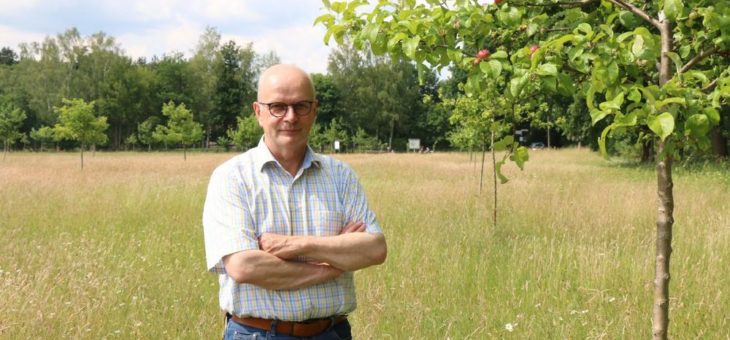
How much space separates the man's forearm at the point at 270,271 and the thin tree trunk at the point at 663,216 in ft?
4.93

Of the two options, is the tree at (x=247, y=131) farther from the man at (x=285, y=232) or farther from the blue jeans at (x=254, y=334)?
the blue jeans at (x=254, y=334)

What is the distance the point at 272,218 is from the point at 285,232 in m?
0.08

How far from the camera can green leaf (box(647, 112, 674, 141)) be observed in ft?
5.34

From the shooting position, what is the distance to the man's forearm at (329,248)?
223cm

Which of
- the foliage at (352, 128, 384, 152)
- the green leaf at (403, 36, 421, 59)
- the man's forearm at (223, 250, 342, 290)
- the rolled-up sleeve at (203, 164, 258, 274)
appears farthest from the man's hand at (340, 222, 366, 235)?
the foliage at (352, 128, 384, 152)

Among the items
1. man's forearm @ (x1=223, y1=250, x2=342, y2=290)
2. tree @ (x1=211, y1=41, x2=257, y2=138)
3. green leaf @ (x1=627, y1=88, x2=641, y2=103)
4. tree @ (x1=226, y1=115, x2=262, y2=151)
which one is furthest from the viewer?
tree @ (x1=211, y1=41, x2=257, y2=138)

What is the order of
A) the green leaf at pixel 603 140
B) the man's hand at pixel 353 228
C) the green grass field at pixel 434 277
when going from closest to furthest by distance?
1. the green leaf at pixel 603 140
2. the man's hand at pixel 353 228
3. the green grass field at pixel 434 277

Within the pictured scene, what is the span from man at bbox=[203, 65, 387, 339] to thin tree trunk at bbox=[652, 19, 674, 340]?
1.26 m

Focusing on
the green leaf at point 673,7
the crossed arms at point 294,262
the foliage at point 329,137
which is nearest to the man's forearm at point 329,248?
the crossed arms at point 294,262

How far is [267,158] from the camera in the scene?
2350 millimetres

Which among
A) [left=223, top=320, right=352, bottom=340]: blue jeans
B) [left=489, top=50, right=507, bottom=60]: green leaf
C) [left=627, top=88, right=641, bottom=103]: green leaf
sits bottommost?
[left=223, top=320, right=352, bottom=340]: blue jeans

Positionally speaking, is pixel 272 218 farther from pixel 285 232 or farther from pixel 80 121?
pixel 80 121

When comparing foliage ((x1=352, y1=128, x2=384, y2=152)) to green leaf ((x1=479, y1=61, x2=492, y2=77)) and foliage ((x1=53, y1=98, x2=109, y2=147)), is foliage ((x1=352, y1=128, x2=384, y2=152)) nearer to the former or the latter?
foliage ((x1=53, y1=98, x2=109, y2=147))

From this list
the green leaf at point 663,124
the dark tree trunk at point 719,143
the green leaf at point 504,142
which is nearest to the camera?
the green leaf at point 663,124
